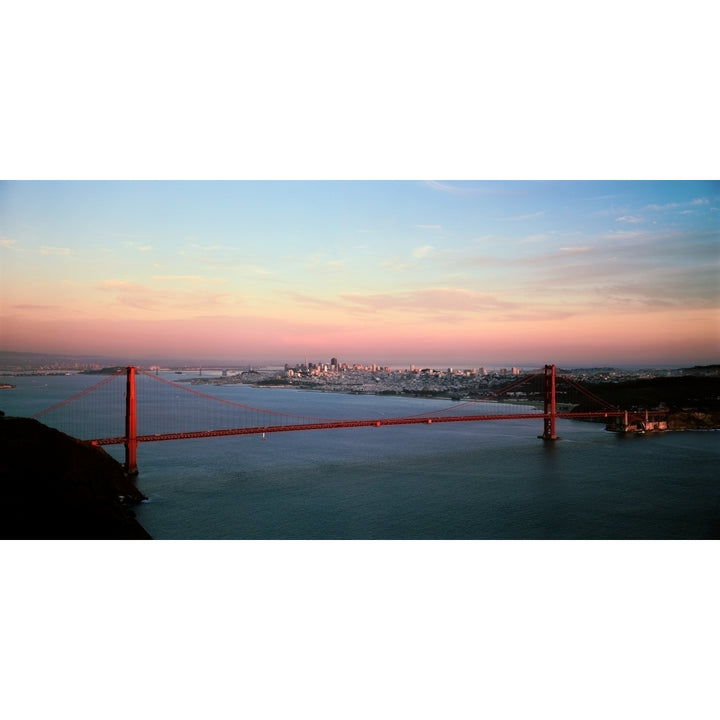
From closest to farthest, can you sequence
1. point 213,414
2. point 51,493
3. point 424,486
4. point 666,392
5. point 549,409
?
point 51,493, point 424,486, point 666,392, point 549,409, point 213,414

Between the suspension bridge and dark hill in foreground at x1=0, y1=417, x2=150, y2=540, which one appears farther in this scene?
the suspension bridge

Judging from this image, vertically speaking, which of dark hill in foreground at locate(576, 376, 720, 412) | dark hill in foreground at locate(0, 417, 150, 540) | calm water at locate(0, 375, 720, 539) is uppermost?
dark hill in foreground at locate(576, 376, 720, 412)

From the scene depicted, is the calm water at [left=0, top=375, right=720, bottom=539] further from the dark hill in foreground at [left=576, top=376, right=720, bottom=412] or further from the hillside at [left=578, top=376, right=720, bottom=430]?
the dark hill in foreground at [left=576, top=376, right=720, bottom=412]

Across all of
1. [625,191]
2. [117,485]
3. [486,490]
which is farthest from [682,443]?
[117,485]

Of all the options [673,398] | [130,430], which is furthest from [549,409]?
[130,430]

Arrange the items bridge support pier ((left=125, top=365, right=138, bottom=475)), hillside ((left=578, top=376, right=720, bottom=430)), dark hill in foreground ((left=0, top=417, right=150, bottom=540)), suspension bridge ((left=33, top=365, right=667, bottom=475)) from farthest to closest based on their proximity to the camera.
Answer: hillside ((left=578, top=376, right=720, bottom=430)) < suspension bridge ((left=33, top=365, right=667, bottom=475)) < bridge support pier ((left=125, top=365, right=138, bottom=475)) < dark hill in foreground ((left=0, top=417, right=150, bottom=540))

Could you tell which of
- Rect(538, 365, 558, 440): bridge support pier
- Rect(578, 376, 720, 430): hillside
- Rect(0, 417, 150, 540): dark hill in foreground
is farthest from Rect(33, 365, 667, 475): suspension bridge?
Rect(0, 417, 150, 540): dark hill in foreground

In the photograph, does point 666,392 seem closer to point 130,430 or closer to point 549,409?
point 549,409
